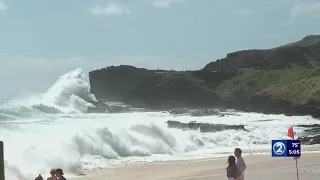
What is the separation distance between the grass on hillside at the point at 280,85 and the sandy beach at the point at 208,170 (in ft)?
173

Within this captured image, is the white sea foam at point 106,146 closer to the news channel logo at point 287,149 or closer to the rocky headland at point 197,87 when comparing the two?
the news channel logo at point 287,149

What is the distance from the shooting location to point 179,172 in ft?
58.2

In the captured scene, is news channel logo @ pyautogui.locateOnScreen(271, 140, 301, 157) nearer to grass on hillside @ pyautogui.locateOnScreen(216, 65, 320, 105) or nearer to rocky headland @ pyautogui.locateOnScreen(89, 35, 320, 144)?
grass on hillside @ pyautogui.locateOnScreen(216, 65, 320, 105)

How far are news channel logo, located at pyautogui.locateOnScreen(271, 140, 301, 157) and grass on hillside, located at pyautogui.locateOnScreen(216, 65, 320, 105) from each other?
62.7 metres

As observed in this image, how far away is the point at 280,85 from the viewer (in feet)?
327

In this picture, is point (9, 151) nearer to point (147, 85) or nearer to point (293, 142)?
point (293, 142)

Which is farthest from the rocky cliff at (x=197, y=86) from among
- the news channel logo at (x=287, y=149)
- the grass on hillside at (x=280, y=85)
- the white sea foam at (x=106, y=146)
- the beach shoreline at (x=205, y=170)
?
the news channel logo at (x=287, y=149)

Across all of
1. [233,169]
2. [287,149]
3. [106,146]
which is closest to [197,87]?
[106,146]

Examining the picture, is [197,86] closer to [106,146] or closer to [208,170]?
[106,146]

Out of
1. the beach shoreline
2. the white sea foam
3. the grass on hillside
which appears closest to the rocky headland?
the grass on hillside

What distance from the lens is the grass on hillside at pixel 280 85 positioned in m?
78.1

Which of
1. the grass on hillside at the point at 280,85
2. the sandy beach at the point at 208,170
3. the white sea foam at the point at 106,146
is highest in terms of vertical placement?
the grass on hillside at the point at 280,85

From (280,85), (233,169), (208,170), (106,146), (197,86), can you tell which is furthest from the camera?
(197,86)

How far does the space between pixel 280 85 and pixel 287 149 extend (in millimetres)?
92604
